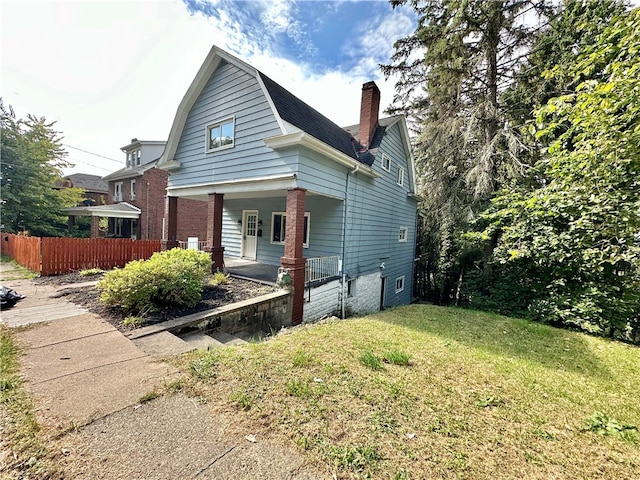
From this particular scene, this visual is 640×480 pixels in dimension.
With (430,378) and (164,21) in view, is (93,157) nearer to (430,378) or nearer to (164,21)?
(164,21)

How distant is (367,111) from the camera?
10.6m

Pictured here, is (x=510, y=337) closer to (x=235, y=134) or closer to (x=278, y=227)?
(x=278, y=227)

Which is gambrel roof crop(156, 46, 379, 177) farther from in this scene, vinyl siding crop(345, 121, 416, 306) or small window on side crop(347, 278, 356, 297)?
small window on side crop(347, 278, 356, 297)

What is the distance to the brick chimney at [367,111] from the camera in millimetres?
10617

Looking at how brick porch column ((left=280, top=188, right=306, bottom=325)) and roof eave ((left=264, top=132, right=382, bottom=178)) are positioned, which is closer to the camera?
roof eave ((left=264, top=132, right=382, bottom=178))

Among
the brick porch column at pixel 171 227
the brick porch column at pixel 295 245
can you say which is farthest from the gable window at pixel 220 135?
the brick porch column at pixel 295 245

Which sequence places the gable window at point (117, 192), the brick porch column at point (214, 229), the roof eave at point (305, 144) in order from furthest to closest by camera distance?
the gable window at point (117, 192) < the brick porch column at point (214, 229) < the roof eave at point (305, 144)

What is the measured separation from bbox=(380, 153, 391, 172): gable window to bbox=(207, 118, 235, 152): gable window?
19.1ft

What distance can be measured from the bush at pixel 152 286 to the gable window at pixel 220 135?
473cm

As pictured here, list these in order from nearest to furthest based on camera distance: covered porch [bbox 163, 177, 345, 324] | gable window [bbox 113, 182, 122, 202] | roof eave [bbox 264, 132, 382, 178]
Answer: roof eave [bbox 264, 132, 382, 178], covered porch [bbox 163, 177, 345, 324], gable window [bbox 113, 182, 122, 202]

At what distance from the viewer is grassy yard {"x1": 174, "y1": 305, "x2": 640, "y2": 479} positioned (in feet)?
7.07

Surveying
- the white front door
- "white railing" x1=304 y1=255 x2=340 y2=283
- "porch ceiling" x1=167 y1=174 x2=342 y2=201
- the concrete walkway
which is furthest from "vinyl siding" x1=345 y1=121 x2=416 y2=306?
the concrete walkway

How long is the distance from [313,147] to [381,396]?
19.8ft

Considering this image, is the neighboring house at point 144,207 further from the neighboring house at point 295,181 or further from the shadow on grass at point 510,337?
the shadow on grass at point 510,337
